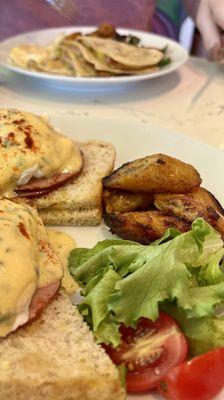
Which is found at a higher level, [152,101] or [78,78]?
[78,78]

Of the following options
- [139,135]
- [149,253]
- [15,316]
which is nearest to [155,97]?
[139,135]

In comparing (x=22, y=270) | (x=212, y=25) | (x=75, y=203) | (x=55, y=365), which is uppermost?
(x=212, y=25)

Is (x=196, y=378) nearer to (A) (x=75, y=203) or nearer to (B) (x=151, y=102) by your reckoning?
(A) (x=75, y=203)

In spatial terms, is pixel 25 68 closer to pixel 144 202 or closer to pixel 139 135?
pixel 139 135

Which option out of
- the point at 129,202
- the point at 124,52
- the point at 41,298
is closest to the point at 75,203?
the point at 129,202

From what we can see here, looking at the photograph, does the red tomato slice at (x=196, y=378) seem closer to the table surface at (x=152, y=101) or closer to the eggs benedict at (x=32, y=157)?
the eggs benedict at (x=32, y=157)

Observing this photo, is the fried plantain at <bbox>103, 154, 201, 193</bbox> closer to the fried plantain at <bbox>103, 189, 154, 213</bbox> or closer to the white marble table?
the fried plantain at <bbox>103, 189, 154, 213</bbox>

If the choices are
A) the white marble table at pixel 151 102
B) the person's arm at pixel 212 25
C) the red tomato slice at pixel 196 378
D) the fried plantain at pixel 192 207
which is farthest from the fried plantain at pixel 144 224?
the person's arm at pixel 212 25
